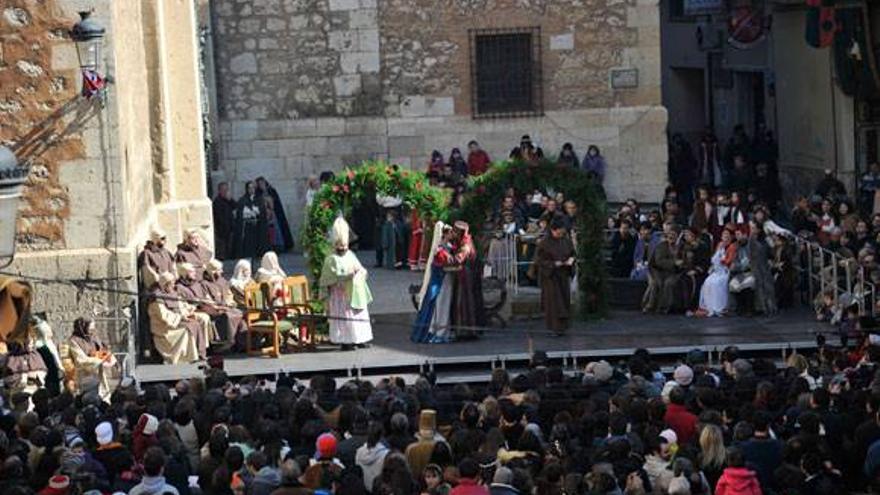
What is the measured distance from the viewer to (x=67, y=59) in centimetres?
2591

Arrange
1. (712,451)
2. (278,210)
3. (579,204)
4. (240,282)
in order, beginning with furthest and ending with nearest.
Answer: (278,210), (579,204), (240,282), (712,451)

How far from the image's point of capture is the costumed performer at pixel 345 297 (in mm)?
26953

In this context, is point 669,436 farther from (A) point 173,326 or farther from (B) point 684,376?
(A) point 173,326

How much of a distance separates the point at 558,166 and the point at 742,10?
455 inches

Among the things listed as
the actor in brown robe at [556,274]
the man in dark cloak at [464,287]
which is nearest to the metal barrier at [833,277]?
the actor in brown robe at [556,274]

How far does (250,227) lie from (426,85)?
12.4ft

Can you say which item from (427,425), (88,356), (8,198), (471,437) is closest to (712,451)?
(471,437)

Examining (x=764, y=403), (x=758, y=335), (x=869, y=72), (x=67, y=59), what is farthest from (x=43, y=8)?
(x=869, y=72)

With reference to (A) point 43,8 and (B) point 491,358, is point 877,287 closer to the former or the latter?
(B) point 491,358

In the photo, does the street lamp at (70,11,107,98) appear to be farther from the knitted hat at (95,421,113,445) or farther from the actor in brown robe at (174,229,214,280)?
the knitted hat at (95,421,113,445)

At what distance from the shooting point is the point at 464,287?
27.0 meters

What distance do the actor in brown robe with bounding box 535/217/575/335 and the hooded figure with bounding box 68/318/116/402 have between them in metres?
5.43

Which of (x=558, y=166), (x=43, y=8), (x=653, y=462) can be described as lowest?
(x=653, y=462)

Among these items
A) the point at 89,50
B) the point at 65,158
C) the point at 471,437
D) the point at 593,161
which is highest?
the point at 89,50
